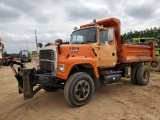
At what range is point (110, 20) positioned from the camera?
7.36 m

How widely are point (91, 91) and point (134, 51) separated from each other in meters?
3.46

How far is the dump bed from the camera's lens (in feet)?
24.7

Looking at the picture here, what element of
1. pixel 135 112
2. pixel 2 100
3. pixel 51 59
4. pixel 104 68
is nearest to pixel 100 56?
pixel 104 68

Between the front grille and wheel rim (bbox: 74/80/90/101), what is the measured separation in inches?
37.0

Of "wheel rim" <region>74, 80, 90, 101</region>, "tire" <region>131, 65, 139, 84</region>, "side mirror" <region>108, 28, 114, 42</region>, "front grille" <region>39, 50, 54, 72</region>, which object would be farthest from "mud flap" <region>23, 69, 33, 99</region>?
"tire" <region>131, 65, 139, 84</region>

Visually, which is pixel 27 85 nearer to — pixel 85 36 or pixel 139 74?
pixel 85 36

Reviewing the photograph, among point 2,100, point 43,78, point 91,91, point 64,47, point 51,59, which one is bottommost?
point 2,100

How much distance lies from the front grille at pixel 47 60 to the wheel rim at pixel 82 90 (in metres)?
0.94

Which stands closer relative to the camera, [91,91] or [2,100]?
[91,91]

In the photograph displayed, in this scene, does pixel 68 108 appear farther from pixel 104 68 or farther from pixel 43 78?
pixel 104 68

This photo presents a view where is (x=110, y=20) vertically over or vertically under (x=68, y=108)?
over

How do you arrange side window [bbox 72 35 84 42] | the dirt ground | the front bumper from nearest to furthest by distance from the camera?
the dirt ground → the front bumper → side window [bbox 72 35 84 42]

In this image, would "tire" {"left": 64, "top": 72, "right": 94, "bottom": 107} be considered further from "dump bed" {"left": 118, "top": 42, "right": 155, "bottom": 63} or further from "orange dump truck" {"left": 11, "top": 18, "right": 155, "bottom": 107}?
"dump bed" {"left": 118, "top": 42, "right": 155, "bottom": 63}

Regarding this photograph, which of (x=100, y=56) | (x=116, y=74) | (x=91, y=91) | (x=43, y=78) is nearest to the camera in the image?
(x=43, y=78)
